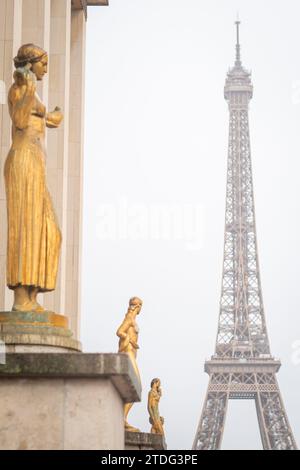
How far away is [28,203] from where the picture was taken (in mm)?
10828

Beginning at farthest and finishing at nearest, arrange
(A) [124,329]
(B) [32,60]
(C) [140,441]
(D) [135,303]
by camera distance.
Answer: (C) [140,441], (A) [124,329], (D) [135,303], (B) [32,60]

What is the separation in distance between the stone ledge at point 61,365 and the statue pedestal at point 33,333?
0.41m

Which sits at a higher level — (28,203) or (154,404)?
(154,404)

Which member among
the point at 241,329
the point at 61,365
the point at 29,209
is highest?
the point at 241,329

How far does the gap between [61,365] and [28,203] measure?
194 cm

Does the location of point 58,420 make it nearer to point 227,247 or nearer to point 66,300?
point 66,300

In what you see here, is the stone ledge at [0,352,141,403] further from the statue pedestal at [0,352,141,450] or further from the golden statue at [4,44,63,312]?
the golden statue at [4,44,63,312]

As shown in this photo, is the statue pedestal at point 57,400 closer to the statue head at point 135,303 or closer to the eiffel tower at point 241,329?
the statue head at point 135,303

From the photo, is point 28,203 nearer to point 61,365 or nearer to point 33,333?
point 33,333

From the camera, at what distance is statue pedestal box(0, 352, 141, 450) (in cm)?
973

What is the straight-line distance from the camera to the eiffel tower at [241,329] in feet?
269
